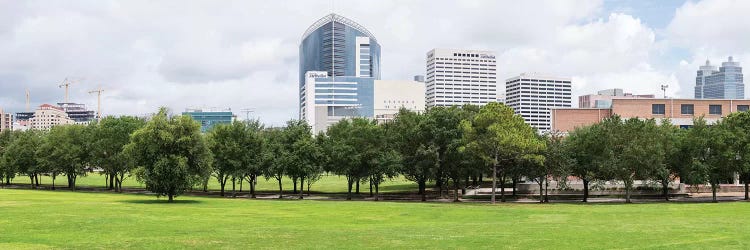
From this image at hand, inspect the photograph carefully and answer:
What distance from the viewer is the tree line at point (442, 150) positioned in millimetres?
65562

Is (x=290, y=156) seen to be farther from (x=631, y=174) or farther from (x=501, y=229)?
(x=501, y=229)

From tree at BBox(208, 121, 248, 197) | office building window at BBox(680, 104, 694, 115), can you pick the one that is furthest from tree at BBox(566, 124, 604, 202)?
office building window at BBox(680, 104, 694, 115)

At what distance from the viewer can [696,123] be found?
76.4m

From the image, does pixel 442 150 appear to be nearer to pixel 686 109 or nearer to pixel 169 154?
pixel 169 154

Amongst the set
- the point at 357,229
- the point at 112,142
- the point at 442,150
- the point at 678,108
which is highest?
the point at 678,108

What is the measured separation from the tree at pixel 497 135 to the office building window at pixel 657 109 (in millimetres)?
53970

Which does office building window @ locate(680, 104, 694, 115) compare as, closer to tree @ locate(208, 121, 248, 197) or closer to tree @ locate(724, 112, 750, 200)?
tree @ locate(724, 112, 750, 200)

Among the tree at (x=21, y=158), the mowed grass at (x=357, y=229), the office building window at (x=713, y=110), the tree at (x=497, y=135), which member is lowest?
the mowed grass at (x=357, y=229)

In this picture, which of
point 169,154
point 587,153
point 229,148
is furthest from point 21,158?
point 587,153

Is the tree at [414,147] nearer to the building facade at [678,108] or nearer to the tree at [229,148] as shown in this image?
the tree at [229,148]

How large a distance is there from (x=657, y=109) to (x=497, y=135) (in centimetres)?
6004

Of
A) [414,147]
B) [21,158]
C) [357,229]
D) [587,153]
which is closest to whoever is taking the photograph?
[357,229]

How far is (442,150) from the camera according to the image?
78.4 metres

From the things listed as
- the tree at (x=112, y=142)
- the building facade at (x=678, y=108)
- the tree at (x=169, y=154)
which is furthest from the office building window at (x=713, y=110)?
the tree at (x=112, y=142)
